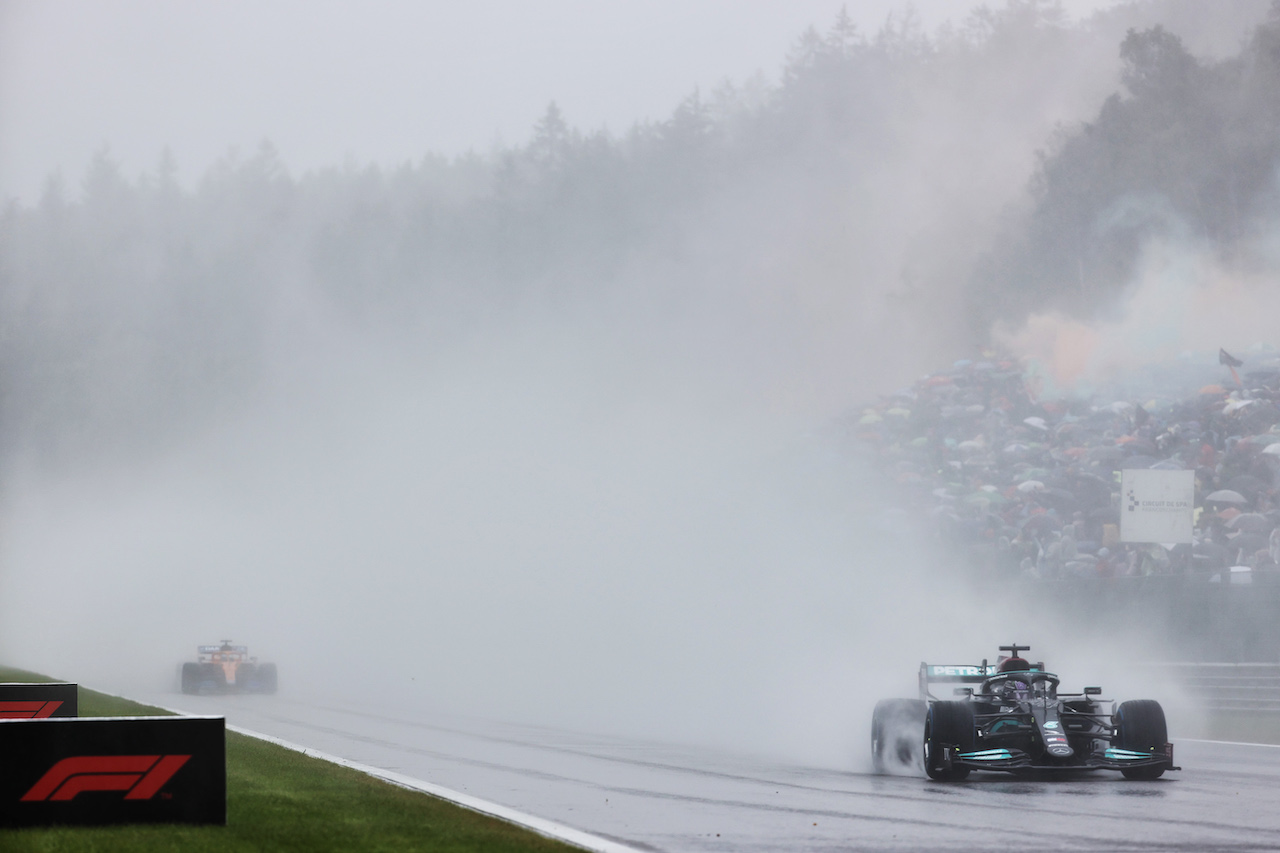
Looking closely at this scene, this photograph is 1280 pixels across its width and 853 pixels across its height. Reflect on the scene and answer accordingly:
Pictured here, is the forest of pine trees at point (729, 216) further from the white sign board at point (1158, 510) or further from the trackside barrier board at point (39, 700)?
the trackside barrier board at point (39, 700)

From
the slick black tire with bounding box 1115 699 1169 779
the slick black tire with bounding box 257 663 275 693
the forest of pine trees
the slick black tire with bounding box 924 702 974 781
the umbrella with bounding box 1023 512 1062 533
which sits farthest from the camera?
the forest of pine trees

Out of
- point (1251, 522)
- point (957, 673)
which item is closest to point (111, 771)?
point (957, 673)

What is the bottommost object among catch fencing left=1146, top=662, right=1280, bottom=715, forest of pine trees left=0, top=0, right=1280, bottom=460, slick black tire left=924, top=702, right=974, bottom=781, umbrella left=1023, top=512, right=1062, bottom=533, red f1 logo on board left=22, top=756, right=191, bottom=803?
catch fencing left=1146, top=662, right=1280, bottom=715

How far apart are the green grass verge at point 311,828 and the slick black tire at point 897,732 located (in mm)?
5665

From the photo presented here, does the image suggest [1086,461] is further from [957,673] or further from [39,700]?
[39,700]

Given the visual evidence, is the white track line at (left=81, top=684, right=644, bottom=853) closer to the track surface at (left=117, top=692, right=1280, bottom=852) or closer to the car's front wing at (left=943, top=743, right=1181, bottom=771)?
the track surface at (left=117, top=692, right=1280, bottom=852)

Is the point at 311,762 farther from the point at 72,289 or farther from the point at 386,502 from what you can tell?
the point at 72,289

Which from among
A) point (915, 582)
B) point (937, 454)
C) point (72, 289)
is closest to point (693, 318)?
point (937, 454)

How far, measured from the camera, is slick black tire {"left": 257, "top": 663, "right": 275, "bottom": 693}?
106 ft

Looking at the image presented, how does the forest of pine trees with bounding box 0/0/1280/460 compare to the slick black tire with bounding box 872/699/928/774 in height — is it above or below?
above

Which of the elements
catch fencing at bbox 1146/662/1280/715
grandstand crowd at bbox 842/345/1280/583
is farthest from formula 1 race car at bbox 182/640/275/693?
catch fencing at bbox 1146/662/1280/715

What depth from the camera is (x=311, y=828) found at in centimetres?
969

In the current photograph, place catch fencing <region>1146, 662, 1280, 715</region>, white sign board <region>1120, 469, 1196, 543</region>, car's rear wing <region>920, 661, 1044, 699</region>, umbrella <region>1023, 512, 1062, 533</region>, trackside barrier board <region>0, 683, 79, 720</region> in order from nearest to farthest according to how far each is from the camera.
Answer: trackside barrier board <region>0, 683, 79, 720</region> < car's rear wing <region>920, 661, 1044, 699</region> < catch fencing <region>1146, 662, 1280, 715</region> < white sign board <region>1120, 469, 1196, 543</region> < umbrella <region>1023, 512, 1062, 533</region>

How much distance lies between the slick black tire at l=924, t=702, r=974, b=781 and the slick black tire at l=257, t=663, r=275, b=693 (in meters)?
21.1
